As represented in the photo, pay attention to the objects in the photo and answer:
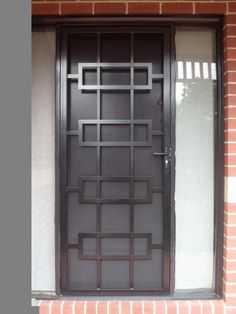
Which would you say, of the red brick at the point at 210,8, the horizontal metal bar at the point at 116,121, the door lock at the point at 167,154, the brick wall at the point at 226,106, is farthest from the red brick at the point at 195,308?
the red brick at the point at 210,8

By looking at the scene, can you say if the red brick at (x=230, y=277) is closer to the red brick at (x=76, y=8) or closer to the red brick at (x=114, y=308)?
the red brick at (x=114, y=308)

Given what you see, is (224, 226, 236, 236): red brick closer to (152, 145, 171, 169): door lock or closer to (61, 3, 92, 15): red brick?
(152, 145, 171, 169): door lock

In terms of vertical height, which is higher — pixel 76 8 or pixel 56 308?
pixel 76 8

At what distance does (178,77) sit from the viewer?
2387mm

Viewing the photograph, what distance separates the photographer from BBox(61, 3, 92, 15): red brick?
89.3 inches

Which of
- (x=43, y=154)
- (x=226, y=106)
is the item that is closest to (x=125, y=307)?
(x=43, y=154)

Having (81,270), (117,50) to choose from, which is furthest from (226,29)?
(81,270)

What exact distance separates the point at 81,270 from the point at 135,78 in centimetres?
154

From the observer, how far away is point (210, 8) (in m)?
2.27

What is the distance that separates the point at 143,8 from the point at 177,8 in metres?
0.25

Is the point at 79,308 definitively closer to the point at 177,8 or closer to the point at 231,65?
the point at 231,65

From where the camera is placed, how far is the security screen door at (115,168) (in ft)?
7.82

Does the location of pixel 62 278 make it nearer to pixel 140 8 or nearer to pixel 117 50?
pixel 117 50

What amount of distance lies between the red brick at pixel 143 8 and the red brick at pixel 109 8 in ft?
0.19
